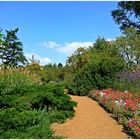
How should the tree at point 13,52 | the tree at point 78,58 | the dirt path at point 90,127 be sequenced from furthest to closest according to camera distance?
1. the tree at point 13,52
2. the tree at point 78,58
3. the dirt path at point 90,127

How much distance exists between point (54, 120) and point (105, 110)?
292cm

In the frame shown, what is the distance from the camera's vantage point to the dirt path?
9656 mm

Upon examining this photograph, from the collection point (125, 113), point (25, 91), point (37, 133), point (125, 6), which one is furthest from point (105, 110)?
point (125, 6)

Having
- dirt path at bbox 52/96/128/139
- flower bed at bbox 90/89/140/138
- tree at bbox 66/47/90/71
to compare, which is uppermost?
tree at bbox 66/47/90/71

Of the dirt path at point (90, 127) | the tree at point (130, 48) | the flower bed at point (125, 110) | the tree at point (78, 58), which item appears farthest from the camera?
the tree at point (78, 58)

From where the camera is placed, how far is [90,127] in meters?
10.5

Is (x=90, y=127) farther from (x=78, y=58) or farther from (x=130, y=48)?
(x=78, y=58)

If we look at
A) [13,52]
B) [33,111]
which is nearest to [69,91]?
[33,111]

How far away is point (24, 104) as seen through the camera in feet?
34.3

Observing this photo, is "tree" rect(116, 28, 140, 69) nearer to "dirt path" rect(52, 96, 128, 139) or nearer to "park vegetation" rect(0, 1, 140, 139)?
"park vegetation" rect(0, 1, 140, 139)

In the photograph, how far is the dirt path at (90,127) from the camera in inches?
380

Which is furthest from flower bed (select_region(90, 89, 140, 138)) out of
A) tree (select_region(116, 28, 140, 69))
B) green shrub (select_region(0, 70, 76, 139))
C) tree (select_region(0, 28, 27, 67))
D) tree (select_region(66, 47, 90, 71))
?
tree (select_region(0, 28, 27, 67))

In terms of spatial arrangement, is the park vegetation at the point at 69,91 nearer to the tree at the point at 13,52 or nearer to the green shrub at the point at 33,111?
the green shrub at the point at 33,111

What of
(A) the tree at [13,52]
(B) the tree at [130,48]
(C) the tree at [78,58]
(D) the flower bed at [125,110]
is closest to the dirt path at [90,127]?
(D) the flower bed at [125,110]
